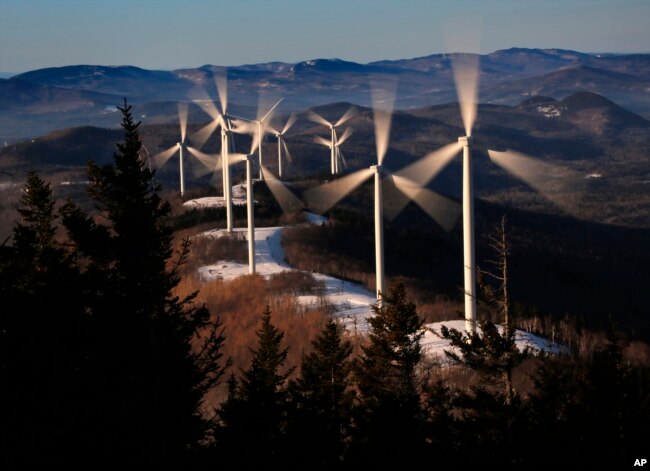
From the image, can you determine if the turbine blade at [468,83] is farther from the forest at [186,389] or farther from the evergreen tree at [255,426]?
the evergreen tree at [255,426]

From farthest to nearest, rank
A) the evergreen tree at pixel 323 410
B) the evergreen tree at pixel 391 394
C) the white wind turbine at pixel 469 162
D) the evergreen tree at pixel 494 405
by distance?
the white wind turbine at pixel 469 162, the evergreen tree at pixel 323 410, the evergreen tree at pixel 391 394, the evergreen tree at pixel 494 405

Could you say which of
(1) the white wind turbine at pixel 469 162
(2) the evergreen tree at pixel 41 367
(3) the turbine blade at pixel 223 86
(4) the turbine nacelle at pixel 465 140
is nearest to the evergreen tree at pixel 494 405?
(1) the white wind turbine at pixel 469 162

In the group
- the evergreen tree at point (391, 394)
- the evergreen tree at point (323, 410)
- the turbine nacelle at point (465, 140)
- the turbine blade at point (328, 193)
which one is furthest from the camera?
the turbine blade at point (328, 193)

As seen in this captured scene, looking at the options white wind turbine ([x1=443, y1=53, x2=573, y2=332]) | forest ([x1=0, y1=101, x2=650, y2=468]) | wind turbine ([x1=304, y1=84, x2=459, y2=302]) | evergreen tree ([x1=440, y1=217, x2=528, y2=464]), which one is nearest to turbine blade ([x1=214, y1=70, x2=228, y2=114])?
wind turbine ([x1=304, y1=84, x2=459, y2=302])

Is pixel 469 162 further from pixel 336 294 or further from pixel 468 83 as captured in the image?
A: pixel 336 294

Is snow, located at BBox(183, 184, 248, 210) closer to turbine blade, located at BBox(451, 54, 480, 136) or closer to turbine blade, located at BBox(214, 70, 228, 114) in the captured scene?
turbine blade, located at BBox(214, 70, 228, 114)

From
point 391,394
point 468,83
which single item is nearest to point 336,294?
point 468,83
